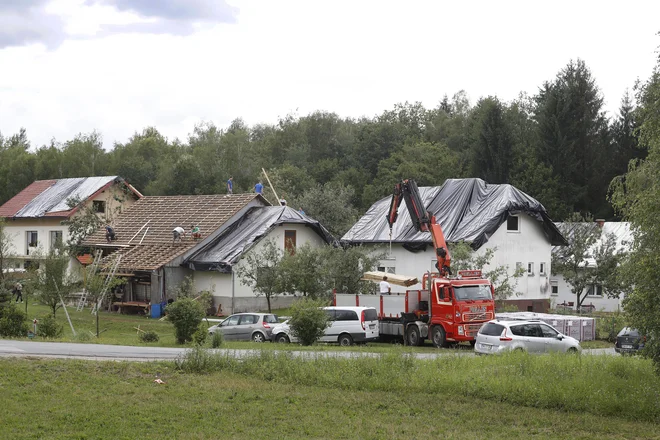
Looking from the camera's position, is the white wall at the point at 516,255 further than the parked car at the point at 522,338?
Yes

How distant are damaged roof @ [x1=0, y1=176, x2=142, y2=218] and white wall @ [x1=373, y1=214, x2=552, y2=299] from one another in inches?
1025

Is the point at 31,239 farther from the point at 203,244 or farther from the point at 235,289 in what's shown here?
the point at 235,289

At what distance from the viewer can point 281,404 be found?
17750 mm

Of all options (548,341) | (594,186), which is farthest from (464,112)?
(548,341)

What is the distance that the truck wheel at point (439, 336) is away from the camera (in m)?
33.2

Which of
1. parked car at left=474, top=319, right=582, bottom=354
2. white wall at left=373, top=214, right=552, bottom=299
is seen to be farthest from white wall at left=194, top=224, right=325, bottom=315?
parked car at left=474, top=319, right=582, bottom=354

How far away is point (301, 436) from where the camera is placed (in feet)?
50.6

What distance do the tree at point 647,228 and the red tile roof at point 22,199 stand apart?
194ft

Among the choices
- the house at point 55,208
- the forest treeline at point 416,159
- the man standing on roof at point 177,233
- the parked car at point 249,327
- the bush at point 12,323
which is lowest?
the parked car at point 249,327

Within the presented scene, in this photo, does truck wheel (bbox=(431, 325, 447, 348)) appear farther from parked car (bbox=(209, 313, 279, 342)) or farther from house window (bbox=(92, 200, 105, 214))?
house window (bbox=(92, 200, 105, 214))

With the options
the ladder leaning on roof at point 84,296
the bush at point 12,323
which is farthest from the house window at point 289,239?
the bush at point 12,323

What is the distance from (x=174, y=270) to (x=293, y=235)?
738cm

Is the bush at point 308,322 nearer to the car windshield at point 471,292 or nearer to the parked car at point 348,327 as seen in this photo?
the parked car at point 348,327

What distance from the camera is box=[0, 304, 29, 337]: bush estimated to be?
31.6 meters
